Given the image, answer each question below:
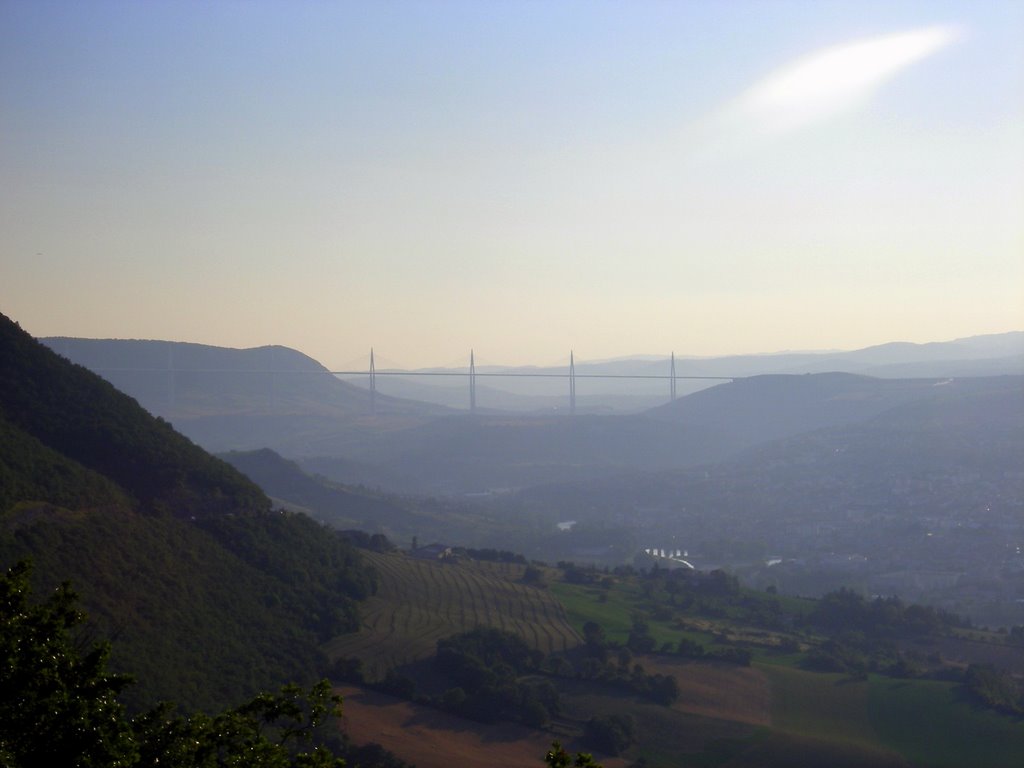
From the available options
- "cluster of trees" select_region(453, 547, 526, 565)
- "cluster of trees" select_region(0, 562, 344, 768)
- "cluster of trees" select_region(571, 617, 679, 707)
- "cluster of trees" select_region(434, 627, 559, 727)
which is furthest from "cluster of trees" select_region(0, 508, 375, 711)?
"cluster of trees" select_region(453, 547, 526, 565)

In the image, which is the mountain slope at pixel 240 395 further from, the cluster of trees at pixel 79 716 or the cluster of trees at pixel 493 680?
the cluster of trees at pixel 79 716

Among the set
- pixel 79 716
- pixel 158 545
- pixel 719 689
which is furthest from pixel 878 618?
pixel 79 716

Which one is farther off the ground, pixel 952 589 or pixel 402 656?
pixel 402 656

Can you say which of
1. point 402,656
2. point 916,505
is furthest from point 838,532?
point 402,656

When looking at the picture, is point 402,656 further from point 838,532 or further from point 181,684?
point 838,532

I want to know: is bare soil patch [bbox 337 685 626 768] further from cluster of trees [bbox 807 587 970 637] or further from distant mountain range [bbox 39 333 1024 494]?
distant mountain range [bbox 39 333 1024 494]

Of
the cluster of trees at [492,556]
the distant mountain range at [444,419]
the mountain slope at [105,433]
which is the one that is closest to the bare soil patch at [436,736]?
the mountain slope at [105,433]

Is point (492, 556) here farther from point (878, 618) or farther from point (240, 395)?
point (240, 395)
